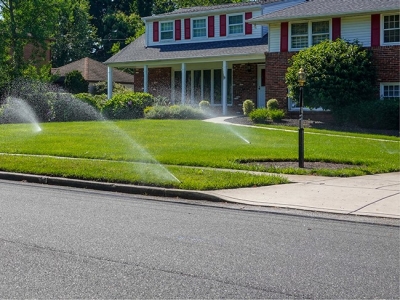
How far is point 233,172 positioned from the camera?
42.8 ft

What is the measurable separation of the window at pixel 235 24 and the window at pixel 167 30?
3986 millimetres

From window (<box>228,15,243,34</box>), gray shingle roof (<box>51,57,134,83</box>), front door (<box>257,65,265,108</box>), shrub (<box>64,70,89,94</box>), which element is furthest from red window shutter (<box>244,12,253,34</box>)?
gray shingle roof (<box>51,57,134,83</box>)

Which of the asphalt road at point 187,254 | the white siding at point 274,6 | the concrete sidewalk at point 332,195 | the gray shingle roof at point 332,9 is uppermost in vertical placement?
the white siding at point 274,6

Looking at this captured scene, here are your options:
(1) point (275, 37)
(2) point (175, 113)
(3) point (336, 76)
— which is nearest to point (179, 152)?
(3) point (336, 76)

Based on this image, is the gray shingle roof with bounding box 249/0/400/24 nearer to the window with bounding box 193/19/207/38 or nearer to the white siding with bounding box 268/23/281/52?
the white siding with bounding box 268/23/281/52

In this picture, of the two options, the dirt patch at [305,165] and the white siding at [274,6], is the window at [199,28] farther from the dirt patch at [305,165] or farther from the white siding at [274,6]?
the dirt patch at [305,165]

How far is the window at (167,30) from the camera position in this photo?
36.8m

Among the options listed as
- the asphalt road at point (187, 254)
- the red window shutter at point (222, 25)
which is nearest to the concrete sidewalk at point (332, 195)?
the asphalt road at point (187, 254)

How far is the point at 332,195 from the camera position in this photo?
10.8 metres

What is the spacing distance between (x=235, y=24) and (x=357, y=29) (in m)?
8.55

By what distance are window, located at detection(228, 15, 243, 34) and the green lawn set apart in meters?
11.2

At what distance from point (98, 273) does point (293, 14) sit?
23.8m

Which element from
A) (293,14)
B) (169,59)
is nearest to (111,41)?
(169,59)

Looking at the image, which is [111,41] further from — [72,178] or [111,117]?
[72,178]
